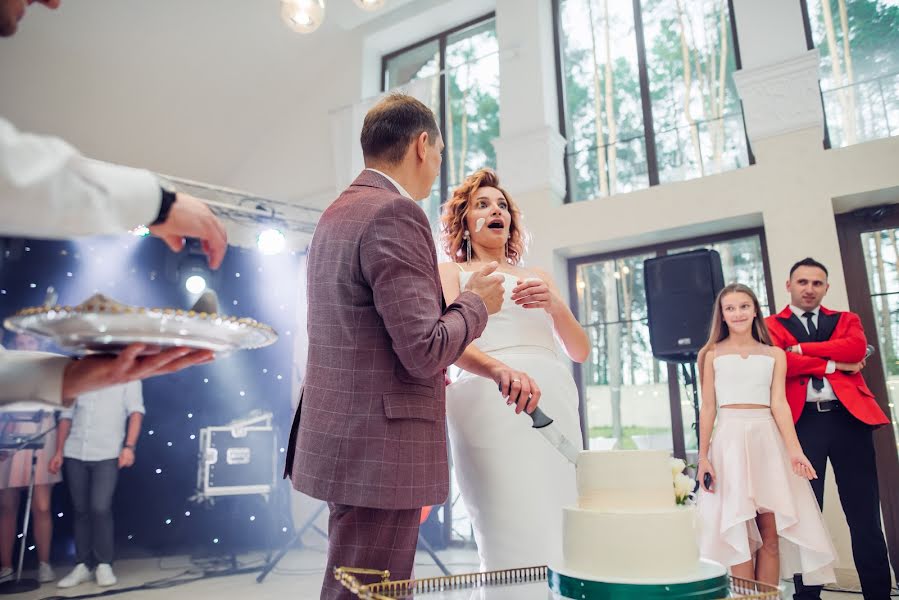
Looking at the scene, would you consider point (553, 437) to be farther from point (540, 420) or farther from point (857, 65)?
point (857, 65)

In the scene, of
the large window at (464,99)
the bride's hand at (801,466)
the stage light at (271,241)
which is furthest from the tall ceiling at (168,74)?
the bride's hand at (801,466)

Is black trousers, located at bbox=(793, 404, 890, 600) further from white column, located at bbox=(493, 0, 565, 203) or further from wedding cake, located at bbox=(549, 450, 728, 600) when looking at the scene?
white column, located at bbox=(493, 0, 565, 203)

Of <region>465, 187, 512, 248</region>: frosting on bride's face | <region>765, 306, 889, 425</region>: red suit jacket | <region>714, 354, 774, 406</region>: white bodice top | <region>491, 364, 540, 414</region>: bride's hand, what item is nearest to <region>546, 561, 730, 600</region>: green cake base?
<region>491, 364, 540, 414</region>: bride's hand

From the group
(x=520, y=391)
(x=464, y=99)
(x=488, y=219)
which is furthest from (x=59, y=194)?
(x=464, y=99)

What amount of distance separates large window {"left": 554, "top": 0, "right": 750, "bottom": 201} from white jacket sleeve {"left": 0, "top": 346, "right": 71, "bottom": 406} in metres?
5.11

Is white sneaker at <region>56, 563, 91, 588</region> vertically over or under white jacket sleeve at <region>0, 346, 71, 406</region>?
under

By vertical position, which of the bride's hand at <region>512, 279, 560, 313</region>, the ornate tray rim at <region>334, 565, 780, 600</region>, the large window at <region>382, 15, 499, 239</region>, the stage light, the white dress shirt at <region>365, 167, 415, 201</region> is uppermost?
the large window at <region>382, 15, 499, 239</region>

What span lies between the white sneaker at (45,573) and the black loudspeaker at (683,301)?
4794 millimetres

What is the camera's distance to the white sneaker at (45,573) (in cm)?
476

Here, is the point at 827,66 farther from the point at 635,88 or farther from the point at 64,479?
the point at 64,479

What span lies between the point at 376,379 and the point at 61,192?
72 centimetres

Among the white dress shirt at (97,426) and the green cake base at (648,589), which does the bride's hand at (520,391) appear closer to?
the green cake base at (648,589)

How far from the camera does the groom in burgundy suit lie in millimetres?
1281

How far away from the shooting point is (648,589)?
0.94 meters
